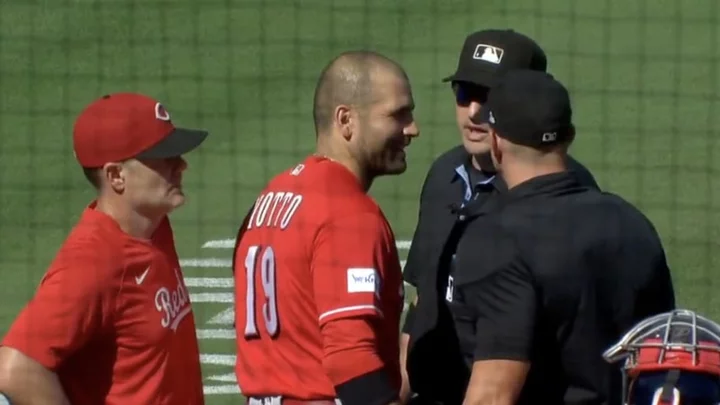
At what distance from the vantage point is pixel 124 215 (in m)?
4.46

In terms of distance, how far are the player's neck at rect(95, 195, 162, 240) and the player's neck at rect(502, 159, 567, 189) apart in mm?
1166

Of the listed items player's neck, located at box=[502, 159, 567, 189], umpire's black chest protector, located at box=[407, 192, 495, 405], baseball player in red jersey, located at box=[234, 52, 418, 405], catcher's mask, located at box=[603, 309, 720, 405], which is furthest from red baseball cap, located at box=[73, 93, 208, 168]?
catcher's mask, located at box=[603, 309, 720, 405]

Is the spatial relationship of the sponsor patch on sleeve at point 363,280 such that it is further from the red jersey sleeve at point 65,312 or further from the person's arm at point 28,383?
the person's arm at point 28,383

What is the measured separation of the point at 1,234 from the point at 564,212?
6.67 metres

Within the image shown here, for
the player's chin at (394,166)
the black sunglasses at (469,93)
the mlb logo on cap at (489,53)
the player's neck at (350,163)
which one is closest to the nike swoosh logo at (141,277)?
the player's neck at (350,163)

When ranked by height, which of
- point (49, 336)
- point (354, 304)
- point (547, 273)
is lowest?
point (49, 336)

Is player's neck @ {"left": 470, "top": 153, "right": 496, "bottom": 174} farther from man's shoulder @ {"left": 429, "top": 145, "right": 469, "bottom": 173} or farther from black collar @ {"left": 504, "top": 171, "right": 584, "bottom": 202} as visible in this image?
black collar @ {"left": 504, "top": 171, "right": 584, "bottom": 202}

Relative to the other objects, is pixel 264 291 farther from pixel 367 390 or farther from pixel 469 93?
pixel 469 93

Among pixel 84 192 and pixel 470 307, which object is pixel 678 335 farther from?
pixel 84 192

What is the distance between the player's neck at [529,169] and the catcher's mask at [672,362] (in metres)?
0.81

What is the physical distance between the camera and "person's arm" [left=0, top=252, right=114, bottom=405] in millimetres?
4125

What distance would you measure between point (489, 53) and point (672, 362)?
2162 mm

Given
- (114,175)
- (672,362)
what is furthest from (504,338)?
(114,175)

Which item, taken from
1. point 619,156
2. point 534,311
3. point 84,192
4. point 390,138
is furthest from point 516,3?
point 534,311
